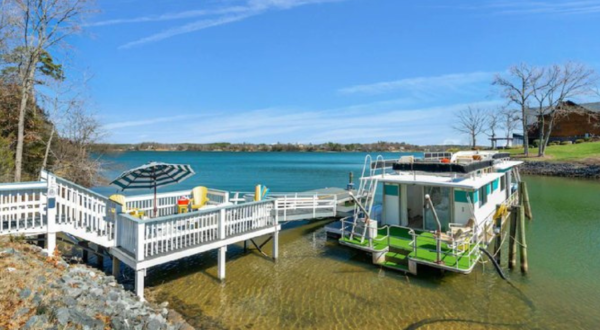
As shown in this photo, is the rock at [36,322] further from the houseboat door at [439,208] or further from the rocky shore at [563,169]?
the rocky shore at [563,169]

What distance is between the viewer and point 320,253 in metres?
12.5

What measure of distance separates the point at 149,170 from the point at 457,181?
10884 millimetres

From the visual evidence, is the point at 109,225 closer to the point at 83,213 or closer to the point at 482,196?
the point at 83,213

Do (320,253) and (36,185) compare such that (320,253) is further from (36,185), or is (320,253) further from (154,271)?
(36,185)

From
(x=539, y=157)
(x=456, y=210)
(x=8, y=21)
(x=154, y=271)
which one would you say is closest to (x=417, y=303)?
(x=456, y=210)

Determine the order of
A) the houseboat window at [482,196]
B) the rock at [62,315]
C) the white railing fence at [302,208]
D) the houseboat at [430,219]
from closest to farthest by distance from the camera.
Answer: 1. the rock at [62,315]
2. the houseboat at [430,219]
3. the houseboat window at [482,196]
4. the white railing fence at [302,208]

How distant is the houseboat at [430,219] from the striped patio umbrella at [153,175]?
6.40m

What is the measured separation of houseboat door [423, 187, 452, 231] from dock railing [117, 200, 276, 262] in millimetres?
5929

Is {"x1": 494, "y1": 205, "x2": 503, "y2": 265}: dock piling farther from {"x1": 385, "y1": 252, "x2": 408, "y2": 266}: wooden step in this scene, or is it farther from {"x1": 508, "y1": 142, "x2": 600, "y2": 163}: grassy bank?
{"x1": 508, "y1": 142, "x2": 600, "y2": 163}: grassy bank

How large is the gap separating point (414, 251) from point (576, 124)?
220 feet

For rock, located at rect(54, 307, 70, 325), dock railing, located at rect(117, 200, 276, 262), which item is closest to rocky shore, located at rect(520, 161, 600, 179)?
dock railing, located at rect(117, 200, 276, 262)

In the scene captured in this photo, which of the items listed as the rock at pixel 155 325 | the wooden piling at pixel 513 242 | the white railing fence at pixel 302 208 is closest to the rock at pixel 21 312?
the rock at pixel 155 325

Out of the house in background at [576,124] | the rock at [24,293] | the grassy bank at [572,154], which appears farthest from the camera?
the house in background at [576,124]

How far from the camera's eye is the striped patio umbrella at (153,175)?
1033cm
